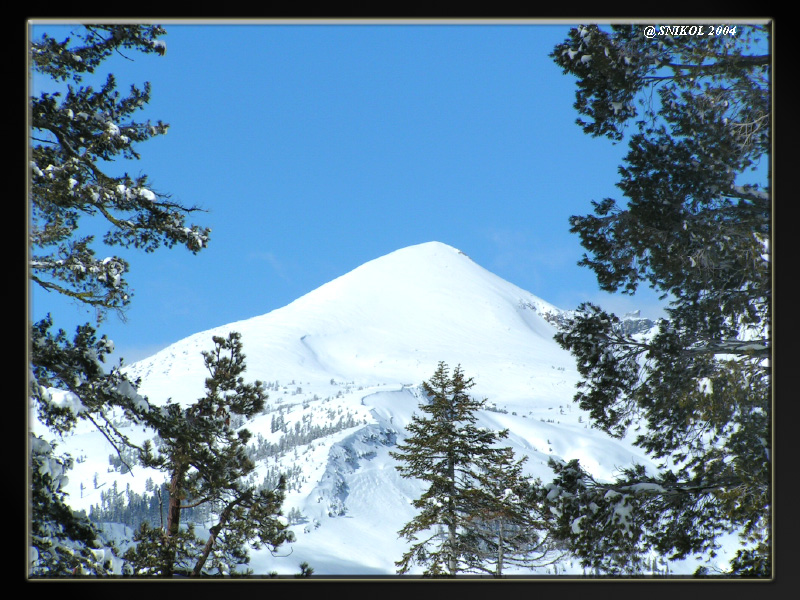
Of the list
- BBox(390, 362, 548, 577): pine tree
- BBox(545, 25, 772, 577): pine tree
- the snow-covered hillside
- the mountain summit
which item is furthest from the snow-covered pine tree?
BBox(545, 25, 772, 577): pine tree

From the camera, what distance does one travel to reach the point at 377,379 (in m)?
13.4

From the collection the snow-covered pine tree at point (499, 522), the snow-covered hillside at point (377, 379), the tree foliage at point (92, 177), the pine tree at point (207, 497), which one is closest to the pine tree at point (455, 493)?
the snow-covered pine tree at point (499, 522)

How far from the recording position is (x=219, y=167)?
285 inches

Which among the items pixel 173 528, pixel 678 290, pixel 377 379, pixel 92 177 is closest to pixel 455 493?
pixel 173 528

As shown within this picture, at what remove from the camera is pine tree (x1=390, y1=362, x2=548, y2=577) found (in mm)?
7695

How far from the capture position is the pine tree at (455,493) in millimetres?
7695

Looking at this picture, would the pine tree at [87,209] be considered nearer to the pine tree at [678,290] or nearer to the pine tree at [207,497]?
the pine tree at [207,497]

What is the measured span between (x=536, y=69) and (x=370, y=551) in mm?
6571

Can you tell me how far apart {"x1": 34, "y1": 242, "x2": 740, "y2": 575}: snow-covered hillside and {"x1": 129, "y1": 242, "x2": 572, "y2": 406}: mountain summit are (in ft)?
0.12

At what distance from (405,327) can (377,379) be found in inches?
54.4

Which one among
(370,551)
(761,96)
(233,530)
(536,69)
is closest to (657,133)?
(761,96)

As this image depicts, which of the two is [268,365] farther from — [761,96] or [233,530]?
[761,96]

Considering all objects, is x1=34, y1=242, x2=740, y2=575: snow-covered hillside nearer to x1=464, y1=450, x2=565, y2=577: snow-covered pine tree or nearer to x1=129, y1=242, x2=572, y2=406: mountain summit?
x1=129, y1=242, x2=572, y2=406: mountain summit

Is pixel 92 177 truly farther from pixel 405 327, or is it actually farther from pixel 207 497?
pixel 405 327
